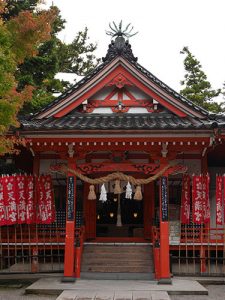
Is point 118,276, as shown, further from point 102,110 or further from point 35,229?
point 102,110

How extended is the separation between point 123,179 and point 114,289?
9.75 feet

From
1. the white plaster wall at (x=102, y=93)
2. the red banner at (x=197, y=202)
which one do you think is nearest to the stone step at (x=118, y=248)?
the red banner at (x=197, y=202)

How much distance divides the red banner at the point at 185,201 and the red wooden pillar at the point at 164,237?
1680mm

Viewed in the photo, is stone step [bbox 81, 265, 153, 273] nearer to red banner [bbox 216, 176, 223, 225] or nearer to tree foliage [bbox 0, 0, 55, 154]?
red banner [bbox 216, 176, 223, 225]

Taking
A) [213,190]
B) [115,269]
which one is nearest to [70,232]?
[115,269]

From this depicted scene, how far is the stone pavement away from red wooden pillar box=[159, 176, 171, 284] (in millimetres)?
306

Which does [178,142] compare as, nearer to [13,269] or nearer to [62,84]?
[13,269]

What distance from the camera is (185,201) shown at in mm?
11820

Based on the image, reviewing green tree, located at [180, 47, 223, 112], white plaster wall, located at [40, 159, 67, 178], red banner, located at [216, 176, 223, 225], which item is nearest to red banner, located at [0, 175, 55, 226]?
white plaster wall, located at [40, 159, 67, 178]

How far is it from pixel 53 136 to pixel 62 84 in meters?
13.8

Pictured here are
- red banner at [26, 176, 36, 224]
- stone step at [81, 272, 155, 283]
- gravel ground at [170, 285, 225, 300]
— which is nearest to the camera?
gravel ground at [170, 285, 225, 300]

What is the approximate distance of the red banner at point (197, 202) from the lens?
11398mm

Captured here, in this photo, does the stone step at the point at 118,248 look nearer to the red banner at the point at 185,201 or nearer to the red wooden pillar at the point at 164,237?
the red banner at the point at 185,201

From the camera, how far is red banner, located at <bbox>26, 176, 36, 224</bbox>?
1166 centimetres
